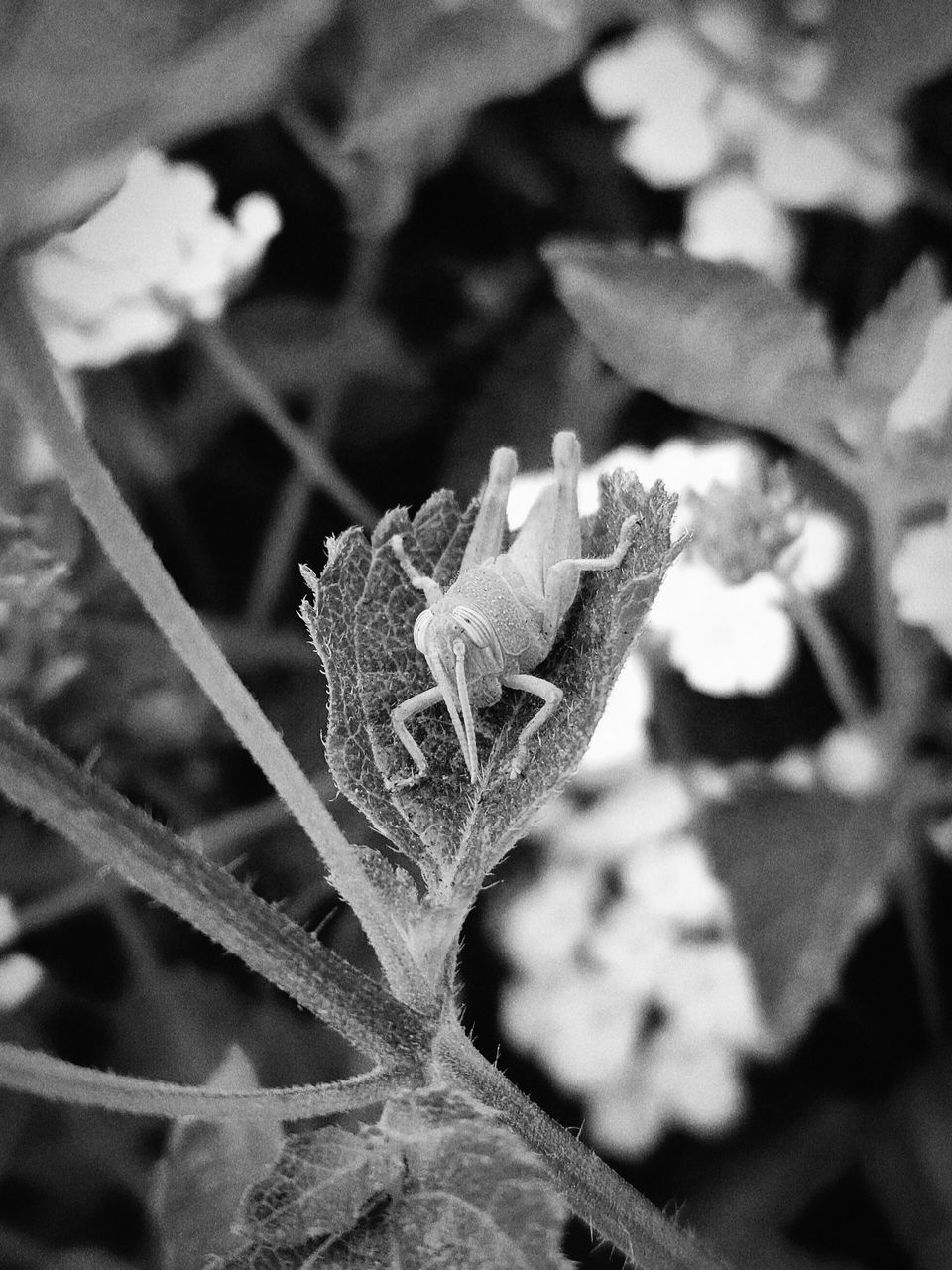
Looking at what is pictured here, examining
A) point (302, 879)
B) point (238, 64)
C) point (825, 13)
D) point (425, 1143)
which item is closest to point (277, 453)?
point (302, 879)

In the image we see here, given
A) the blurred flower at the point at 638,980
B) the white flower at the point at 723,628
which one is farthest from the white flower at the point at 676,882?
the white flower at the point at 723,628

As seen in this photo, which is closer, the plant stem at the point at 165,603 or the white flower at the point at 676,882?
the plant stem at the point at 165,603

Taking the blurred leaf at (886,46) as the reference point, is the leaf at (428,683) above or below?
above

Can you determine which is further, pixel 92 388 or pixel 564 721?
pixel 92 388

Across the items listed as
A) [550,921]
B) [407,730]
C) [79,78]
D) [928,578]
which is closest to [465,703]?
[407,730]

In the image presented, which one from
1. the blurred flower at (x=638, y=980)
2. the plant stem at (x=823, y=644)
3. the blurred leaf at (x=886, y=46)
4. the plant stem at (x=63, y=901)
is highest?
Answer: the blurred leaf at (x=886, y=46)

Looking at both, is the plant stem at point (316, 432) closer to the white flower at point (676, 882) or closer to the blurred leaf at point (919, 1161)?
the white flower at point (676, 882)

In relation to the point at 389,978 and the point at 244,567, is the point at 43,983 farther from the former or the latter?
the point at 389,978
